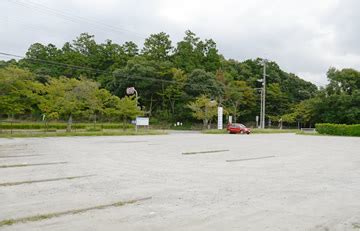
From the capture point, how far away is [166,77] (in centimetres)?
5972

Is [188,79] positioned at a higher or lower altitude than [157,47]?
lower

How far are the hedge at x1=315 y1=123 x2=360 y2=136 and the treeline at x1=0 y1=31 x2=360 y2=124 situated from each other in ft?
54.1

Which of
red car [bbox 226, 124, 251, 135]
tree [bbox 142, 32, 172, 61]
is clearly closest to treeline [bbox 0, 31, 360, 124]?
tree [bbox 142, 32, 172, 61]

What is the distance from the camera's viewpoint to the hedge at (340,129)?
3962 centimetres

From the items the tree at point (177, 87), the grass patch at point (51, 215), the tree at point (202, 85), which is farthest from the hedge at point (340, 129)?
the grass patch at point (51, 215)

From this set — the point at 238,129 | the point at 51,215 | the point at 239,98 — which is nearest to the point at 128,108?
the point at 238,129

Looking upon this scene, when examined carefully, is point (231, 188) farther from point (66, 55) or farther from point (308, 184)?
point (66, 55)

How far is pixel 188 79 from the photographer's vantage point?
57719 millimetres

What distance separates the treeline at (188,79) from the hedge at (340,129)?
1650cm

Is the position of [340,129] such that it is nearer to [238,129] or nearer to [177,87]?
[238,129]

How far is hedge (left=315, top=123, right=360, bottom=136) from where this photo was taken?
39.6 metres

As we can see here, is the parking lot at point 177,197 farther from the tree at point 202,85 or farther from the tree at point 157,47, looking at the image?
the tree at point 157,47

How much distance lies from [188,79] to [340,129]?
25317 millimetres

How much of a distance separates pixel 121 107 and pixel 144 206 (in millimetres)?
33659
